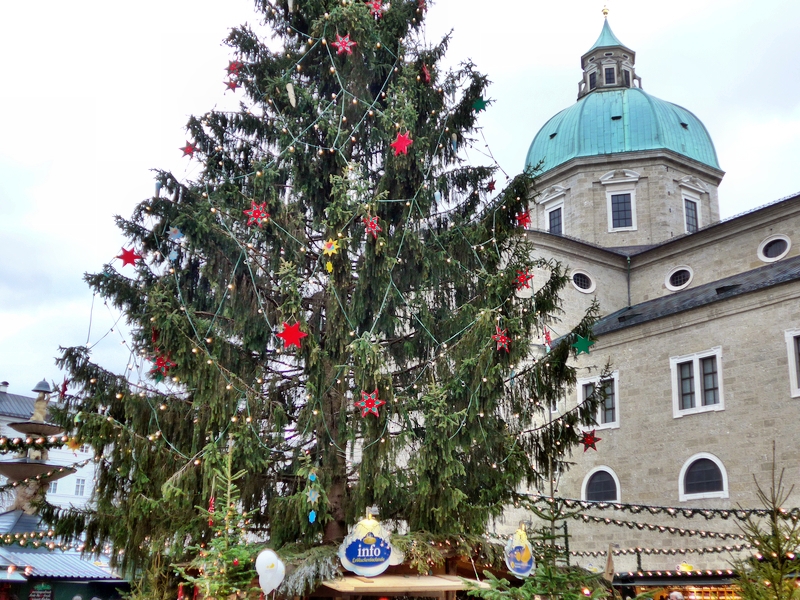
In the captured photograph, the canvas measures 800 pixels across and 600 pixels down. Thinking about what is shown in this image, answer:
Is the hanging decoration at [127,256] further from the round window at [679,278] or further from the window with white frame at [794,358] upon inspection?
the round window at [679,278]

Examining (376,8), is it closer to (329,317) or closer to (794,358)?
(329,317)

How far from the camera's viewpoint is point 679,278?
2977cm

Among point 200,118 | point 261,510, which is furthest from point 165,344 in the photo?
point 200,118

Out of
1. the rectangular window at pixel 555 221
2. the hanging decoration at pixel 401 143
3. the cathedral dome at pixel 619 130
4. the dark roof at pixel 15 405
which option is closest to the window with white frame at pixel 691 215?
the cathedral dome at pixel 619 130

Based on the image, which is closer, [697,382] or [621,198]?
[697,382]

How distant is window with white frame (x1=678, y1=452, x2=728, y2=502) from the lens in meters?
21.4

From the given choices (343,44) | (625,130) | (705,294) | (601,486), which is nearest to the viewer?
(343,44)

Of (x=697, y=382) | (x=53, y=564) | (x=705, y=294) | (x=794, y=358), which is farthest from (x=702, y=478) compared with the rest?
(x=53, y=564)

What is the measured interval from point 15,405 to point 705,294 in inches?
1608

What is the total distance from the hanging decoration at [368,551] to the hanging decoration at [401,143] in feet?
17.9

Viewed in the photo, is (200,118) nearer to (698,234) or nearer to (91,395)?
(91,395)

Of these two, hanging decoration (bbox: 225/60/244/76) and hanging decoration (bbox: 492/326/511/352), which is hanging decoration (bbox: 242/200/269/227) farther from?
hanging decoration (bbox: 492/326/511/352)

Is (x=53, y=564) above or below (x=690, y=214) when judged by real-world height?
below

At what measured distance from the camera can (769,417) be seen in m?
20.6
